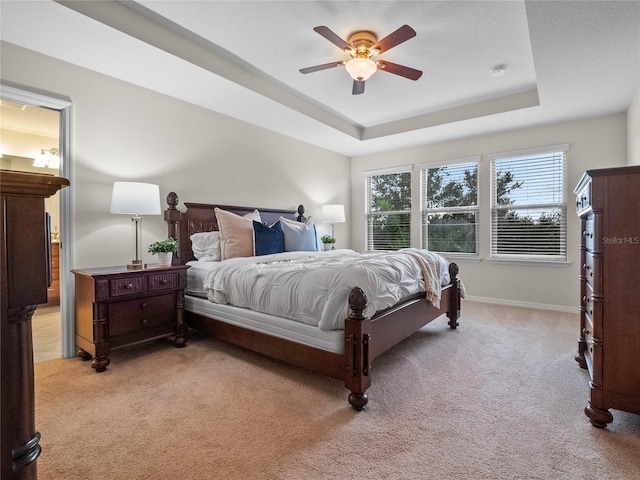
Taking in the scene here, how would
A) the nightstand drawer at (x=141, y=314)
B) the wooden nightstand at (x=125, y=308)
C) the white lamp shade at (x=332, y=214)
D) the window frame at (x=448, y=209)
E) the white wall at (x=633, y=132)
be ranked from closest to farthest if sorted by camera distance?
1. the wooden nightstand at (x=125, y=308)
2. the nightstand drawer at (x=141, y=314)
3. the white wall at (x=633, y=132)
4. the window frame at (x=448, y=209)
5. the white lamp shade at (x=332, y=214)

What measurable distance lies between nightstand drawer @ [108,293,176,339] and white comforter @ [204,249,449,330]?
0.40 metres

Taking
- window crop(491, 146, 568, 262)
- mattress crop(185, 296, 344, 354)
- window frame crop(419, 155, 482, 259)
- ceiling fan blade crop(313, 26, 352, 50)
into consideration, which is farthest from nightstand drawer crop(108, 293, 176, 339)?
window crop(491, 146, 568, 262)

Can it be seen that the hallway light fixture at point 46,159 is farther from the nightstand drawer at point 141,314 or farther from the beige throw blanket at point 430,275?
the beige throw blanket at point 430,275

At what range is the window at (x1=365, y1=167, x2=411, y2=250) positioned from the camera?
18.8ft

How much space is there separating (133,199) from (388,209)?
167 inches

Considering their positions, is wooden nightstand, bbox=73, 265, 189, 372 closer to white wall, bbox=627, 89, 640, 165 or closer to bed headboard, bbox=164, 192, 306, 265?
bed headboard, bbox=164, 192, 306, 265

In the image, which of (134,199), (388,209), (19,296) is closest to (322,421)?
(19,296)

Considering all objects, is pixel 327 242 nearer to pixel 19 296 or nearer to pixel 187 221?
pixel 187 221

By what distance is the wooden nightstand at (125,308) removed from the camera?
2.52 meters

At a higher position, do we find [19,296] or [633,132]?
[633,132]

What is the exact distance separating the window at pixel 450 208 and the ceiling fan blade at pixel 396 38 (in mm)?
3082

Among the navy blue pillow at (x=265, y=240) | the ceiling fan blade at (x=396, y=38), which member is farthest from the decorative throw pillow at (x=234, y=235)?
the ceiling fan blade at (x=396, y=38)

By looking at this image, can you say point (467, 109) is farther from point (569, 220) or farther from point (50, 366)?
point (50, 366)

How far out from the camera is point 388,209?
5945 mm
